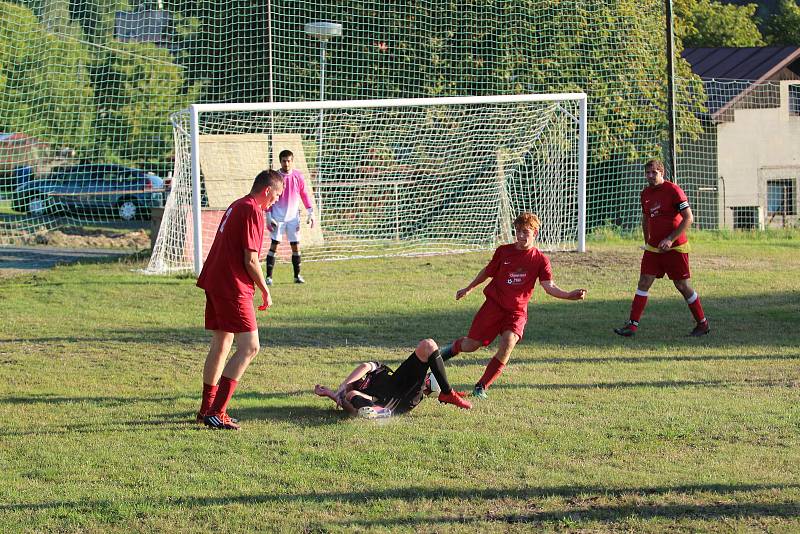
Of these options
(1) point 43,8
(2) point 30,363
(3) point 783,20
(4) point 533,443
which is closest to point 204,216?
(1) point 43,8

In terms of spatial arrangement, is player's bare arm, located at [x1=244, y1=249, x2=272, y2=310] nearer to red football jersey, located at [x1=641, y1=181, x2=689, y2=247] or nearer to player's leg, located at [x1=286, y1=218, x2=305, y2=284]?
red football jersey, located at [x1=641, y1=181, x2=689, y2=247]

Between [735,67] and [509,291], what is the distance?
25911 mm

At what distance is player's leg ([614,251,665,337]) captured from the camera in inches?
429

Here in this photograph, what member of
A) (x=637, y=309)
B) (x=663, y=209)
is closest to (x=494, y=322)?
(x=637, y=309)

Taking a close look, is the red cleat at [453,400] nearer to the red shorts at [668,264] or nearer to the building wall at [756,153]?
the red shorts at [668,264]

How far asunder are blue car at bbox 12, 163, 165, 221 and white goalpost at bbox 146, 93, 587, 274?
6.09m

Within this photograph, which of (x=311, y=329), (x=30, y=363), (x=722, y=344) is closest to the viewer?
(x=30, y=363)

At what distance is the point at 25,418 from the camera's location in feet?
24.7

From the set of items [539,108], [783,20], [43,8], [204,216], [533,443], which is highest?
[783,20]

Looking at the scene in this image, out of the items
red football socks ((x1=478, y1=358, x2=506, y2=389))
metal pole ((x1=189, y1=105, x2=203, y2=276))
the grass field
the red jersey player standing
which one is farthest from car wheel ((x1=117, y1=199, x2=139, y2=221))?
the red jersey player standing

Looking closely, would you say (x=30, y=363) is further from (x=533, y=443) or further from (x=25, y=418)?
(x=533, y=443)

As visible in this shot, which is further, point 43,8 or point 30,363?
point 43,8

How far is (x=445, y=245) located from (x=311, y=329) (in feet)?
26.0

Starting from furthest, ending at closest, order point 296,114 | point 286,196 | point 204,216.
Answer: point 296,114, point 204,216, point 286,196
